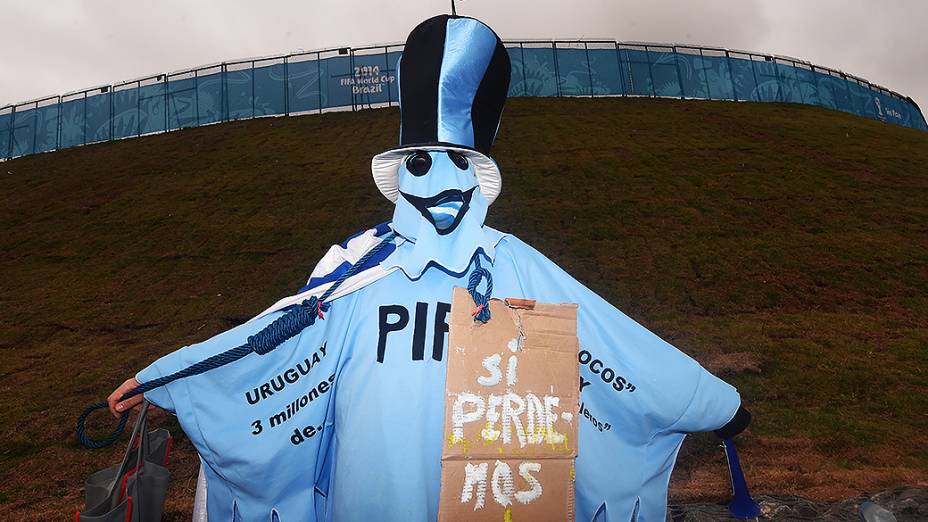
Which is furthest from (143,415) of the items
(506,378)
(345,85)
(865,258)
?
(345,85)

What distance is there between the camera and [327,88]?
70.8ft

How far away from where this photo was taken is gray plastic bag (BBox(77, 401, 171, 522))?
1.77 m

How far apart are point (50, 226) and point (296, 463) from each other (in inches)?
558

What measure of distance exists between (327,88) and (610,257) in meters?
16.7

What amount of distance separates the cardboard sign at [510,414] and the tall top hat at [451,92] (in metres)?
0.63

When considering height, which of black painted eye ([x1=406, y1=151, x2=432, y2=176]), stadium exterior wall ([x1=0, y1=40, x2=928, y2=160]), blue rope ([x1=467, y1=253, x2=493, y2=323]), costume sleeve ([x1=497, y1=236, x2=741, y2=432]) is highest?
stadium exterior wall ([x1=0, y1=40, x2=928, y2=160])

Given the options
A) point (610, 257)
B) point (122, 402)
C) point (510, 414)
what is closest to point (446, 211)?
point (510, 414)

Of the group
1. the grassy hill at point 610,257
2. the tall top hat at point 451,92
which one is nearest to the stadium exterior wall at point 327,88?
the grassy hill at point 610,257

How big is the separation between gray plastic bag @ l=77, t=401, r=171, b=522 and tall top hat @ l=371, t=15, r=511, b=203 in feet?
4.53

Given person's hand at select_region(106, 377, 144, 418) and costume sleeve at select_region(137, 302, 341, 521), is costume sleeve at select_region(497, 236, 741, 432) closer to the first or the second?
costume sleeve at select_region(137, 302, 341, 521)

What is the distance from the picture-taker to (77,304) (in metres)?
8.59

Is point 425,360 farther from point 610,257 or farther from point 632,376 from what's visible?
point 610,257

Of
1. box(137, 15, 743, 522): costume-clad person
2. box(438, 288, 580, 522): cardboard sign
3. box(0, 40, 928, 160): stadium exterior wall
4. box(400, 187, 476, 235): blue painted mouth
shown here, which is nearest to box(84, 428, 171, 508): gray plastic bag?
box(137, 15, 743, 522): costume-clad person

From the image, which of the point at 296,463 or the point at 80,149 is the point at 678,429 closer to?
the point at 296,463
